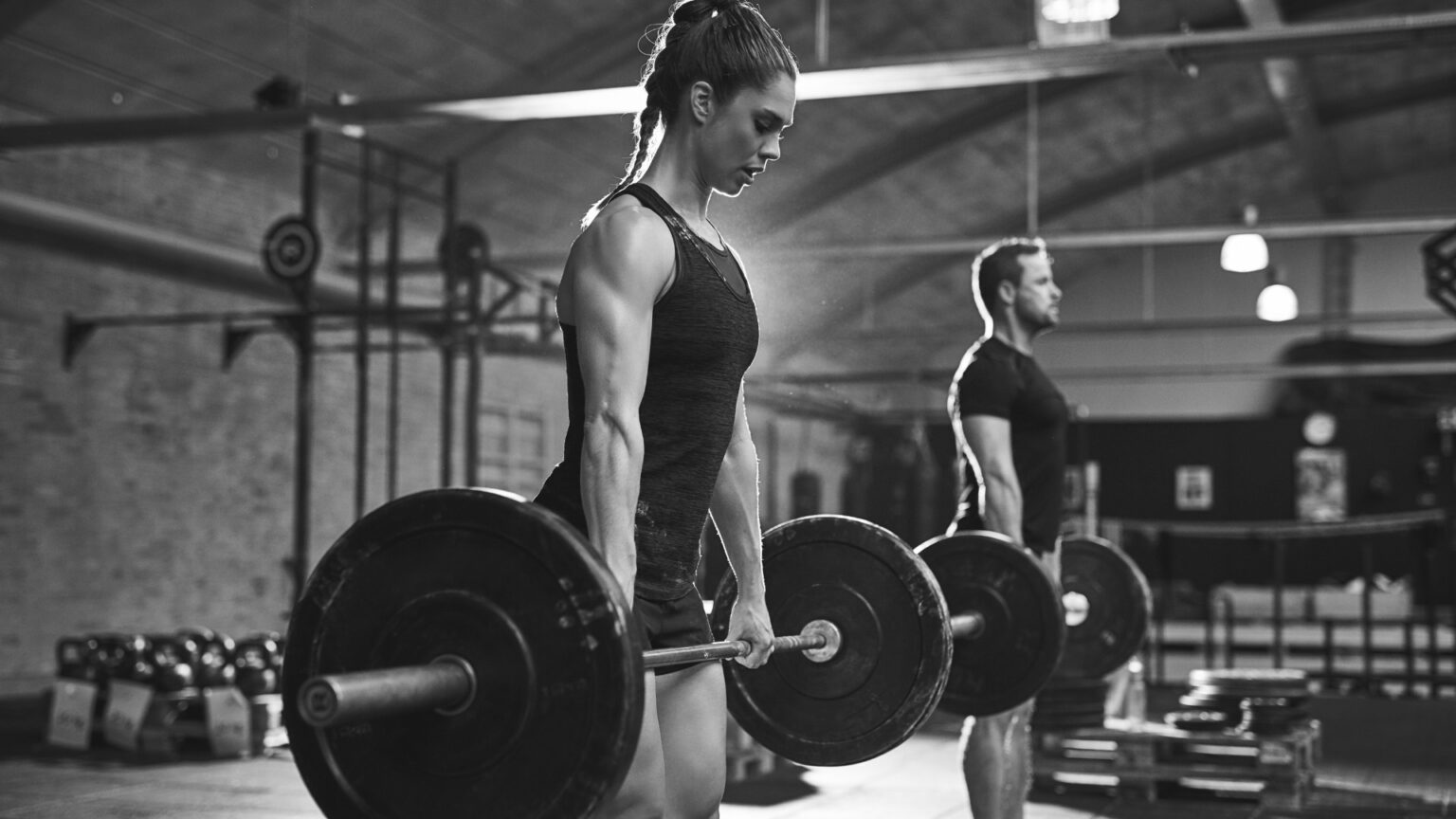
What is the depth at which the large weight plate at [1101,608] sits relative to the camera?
12.1 ft

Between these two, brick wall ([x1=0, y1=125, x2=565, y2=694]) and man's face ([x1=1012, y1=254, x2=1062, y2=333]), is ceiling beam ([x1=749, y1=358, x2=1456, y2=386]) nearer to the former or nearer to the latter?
brick wall ([x1=0, y1=125, x2=565, y2=694])

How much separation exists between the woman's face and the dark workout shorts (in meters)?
0.46

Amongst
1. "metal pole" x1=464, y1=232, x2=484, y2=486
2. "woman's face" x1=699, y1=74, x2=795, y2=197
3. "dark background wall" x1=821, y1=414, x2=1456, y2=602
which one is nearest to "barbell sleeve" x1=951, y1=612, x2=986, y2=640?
"woman's face" x1=699, y1=74, x2=795, y2=197

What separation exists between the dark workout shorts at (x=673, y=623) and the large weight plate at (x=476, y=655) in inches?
8.8

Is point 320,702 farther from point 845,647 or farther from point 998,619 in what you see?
point 998,619

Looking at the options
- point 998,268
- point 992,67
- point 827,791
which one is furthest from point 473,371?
point 998,268

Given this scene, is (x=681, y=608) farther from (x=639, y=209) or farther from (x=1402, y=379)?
(x=1402, y=379)

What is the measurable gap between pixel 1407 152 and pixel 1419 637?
522cm

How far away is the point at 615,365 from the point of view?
1.48m

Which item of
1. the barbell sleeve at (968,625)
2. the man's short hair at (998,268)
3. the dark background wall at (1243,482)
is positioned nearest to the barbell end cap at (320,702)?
the barbell sleeve at (968,625)

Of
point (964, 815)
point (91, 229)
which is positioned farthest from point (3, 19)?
point (964, 815)

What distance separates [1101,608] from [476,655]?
269 cm

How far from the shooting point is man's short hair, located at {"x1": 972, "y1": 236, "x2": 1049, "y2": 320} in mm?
3029

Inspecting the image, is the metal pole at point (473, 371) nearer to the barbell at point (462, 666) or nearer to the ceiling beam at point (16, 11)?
the ceiling beam at point (16, 11)
